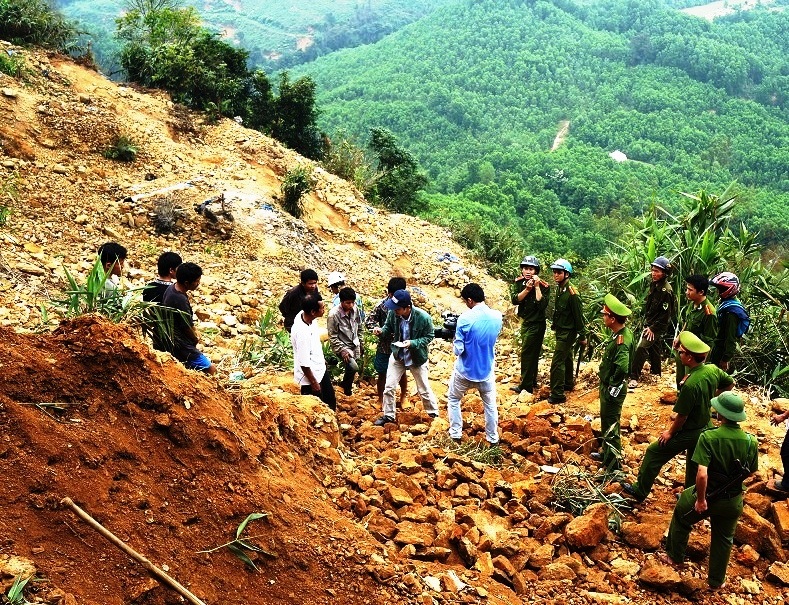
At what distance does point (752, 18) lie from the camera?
250 feet

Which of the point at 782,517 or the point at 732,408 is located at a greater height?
the point at 732,408

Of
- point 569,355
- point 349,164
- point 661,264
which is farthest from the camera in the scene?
point 349,164

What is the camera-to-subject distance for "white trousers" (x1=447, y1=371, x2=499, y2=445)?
488cm

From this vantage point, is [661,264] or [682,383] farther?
[661,264]

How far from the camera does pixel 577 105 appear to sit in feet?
213

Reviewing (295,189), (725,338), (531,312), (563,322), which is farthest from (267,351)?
(295,189)

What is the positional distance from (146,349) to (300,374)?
1.47 metres

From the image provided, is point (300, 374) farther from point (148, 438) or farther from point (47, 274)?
point (47, 274)

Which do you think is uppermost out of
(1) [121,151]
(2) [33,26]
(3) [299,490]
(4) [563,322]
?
(2) [33,26]

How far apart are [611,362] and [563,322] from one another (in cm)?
153

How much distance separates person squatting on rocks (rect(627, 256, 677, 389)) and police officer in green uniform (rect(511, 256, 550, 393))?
0.94 m

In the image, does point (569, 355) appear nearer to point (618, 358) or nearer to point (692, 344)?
point (618, 358)

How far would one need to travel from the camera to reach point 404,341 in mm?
5156

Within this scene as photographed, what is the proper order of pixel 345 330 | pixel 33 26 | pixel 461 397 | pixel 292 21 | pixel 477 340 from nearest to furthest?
pixel 477 340
pixel 461 397
pixel 345 330
pixel 33 26
pixel 292 21
